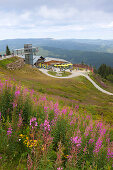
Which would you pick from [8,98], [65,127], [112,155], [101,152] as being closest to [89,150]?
[101,152]

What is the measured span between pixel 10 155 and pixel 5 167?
0.51 meters

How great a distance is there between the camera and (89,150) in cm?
466

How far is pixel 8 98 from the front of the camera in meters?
6.55

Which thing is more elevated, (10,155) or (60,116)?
(60,116)

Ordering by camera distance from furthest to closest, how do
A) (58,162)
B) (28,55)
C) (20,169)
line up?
(28,55)
(20,169)
(58,162)

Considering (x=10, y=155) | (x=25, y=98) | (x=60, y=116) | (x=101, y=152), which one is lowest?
(x=10, y=155)

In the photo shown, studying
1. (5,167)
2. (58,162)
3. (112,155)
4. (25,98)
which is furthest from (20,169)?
(25,98)

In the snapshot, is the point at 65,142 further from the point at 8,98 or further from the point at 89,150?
the point at 8,98

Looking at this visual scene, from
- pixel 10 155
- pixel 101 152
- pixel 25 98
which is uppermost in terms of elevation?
pixel 25 98

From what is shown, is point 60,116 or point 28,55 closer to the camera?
point 60,116

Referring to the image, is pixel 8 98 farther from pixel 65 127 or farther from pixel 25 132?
pixel 65 127

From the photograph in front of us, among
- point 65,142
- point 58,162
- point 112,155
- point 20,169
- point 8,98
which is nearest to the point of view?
point 58,162

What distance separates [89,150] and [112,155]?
75 cm

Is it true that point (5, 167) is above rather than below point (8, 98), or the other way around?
below
